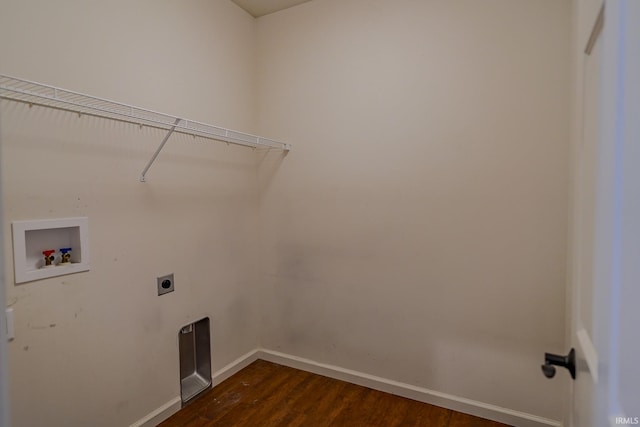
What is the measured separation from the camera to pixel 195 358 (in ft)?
7.55

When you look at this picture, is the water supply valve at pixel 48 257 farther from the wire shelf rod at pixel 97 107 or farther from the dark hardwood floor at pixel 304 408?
the dark hardwood floor at pixel 304 408

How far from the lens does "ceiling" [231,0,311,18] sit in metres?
2.46

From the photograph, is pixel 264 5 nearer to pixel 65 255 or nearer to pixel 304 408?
pixel 65 255

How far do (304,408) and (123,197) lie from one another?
166cm

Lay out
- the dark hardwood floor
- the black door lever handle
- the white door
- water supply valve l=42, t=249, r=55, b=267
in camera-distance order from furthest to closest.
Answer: the dark hardwood floor < water supply valve l=42, t=249, r=55, b=267 < the black door lever handle < the white door

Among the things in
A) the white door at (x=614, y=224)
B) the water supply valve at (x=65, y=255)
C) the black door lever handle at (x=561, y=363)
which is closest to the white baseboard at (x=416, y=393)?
the black door lever handle at (x=561, y=363)

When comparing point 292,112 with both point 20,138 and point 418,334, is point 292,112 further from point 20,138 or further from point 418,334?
point 418,334

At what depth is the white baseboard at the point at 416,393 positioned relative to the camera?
190cm

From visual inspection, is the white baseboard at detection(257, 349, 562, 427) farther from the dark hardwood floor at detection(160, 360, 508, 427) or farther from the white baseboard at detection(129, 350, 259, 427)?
the white baseboard at detection(129, 350, 259, 427)

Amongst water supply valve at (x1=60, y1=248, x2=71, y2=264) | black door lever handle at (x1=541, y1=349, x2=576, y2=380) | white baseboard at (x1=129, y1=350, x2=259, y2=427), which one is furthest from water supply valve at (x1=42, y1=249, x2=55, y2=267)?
black door lever handle at (x1=541, y1=349, x2=576, y2=380)

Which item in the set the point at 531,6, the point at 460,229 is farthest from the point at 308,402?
the point at 531,6

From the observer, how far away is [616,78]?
0.50 meters

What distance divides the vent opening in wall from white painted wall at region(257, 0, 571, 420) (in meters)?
0.56

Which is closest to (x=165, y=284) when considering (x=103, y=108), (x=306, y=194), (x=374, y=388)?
(x=103, y=108)
